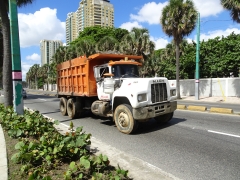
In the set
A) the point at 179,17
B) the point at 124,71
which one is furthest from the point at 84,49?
the point at 124,71

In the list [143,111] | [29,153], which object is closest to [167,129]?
[143,111]

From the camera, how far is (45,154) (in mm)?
4168

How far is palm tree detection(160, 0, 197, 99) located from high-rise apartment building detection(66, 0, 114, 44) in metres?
71.9

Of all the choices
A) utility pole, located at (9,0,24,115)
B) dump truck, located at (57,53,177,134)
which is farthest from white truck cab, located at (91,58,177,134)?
utility pole, located at (9,0,24,115)

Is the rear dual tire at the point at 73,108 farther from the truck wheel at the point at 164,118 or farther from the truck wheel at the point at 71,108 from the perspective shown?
the truck wheel at the point at 164,118

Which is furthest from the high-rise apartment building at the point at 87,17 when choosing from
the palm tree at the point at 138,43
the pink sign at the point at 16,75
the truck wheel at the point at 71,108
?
the pink sign at the point at 16,75

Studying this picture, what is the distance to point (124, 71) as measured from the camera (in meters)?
8.35

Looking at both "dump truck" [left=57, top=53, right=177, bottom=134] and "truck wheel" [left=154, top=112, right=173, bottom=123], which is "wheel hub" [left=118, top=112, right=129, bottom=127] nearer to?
"dump truck" [left=57, top=53, right=177, bottom=134]

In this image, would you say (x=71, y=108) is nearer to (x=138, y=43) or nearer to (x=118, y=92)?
(x=118, y=92)

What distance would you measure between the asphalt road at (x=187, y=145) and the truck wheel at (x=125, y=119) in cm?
23

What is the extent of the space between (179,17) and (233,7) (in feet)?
19.5

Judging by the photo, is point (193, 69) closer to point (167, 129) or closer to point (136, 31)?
point (136, 31)

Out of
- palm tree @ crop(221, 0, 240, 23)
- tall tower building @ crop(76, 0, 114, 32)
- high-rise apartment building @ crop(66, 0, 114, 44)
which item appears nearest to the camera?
palm tree @ crop(221, 0, 240, 23)

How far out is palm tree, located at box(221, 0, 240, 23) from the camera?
16703 millimetres
